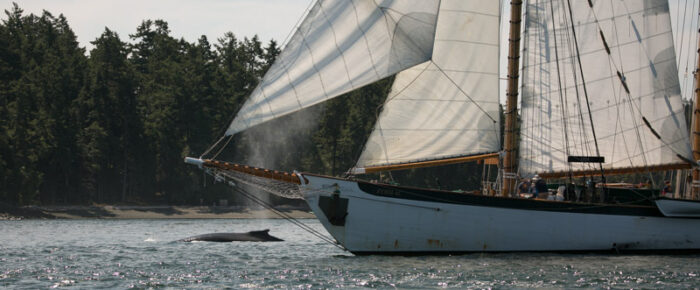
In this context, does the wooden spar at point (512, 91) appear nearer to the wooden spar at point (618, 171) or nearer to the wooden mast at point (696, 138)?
the wooden spar at point (618, 171)

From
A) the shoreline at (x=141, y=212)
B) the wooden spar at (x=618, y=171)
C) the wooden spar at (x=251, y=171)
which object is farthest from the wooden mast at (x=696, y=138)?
the shoreline at (x=141, y=212)

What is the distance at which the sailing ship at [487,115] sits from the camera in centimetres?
3272

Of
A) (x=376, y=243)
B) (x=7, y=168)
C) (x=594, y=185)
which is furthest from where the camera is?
(x=7, y=168)

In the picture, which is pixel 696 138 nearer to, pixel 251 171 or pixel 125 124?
pixel 251 171

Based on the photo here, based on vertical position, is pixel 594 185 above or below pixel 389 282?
above

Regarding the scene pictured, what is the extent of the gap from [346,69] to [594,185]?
11.9 metres

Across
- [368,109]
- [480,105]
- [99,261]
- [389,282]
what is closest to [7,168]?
[368,109]

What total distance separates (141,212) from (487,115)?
6267 cm

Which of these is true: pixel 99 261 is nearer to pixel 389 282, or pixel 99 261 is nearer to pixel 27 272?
pixel 27 272

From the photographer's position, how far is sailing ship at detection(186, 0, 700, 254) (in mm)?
32719

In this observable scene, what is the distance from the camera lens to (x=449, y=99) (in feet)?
121

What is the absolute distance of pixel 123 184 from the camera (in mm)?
102500

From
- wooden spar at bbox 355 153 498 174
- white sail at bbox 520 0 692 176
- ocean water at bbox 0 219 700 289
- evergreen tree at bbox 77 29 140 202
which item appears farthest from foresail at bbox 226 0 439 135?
evergreen tree at bbox 77 29 140 202

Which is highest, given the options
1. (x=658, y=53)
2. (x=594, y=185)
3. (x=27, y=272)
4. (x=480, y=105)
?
(x=658, y=53)
